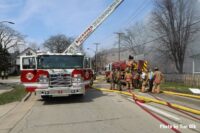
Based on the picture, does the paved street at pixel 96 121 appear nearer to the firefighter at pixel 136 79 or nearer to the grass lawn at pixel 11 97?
the grass lawn at pixel 11 97

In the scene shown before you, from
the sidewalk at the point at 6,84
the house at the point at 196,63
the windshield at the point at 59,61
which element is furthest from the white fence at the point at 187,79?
the windshield at the point at 59,61

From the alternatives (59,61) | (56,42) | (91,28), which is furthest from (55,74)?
(56,42)

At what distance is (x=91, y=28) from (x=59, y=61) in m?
10.9

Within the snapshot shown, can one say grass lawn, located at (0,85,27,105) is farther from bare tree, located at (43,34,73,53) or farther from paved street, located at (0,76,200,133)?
bare tree, located at (43,34,73,53)

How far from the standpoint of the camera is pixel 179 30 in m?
56.7

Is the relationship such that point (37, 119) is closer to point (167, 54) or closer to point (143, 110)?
point (143, 110)

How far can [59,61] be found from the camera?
17484mm

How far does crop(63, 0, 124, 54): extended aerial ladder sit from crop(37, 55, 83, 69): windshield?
8.99 meters

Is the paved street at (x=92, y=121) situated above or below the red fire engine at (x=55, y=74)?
below

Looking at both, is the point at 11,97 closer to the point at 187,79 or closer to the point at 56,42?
the point at 187,79

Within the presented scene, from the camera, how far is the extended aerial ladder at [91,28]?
27.2 meters

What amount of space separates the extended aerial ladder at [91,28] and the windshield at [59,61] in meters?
8.99

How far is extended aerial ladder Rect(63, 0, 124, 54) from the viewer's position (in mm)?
27219

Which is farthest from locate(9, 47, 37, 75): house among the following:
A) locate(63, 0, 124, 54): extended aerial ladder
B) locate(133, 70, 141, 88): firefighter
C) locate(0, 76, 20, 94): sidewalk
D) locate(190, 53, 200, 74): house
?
locate(190, 53, 200, 74): house
